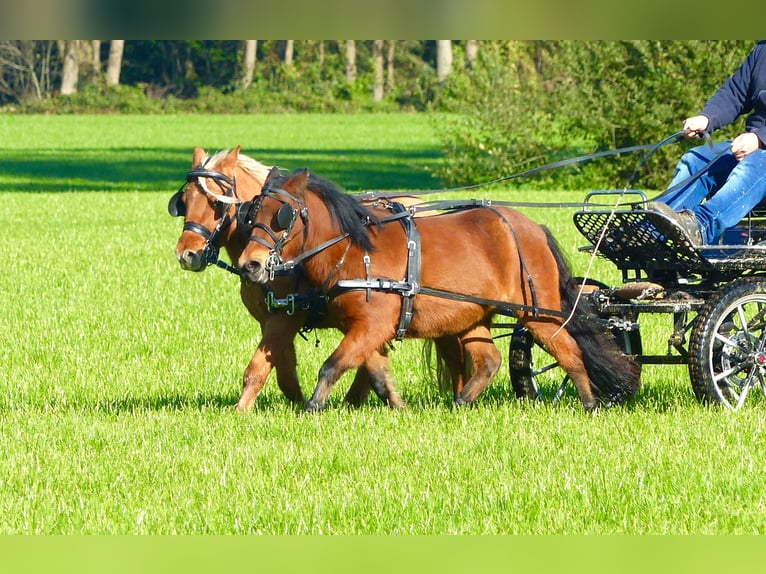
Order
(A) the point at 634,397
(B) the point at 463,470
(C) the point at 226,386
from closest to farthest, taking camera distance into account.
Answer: (B) the point at 463,470
(A) the point at 634,397
(C) the point at 226,386

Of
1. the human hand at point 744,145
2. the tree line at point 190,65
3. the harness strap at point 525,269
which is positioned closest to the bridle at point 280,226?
the harness strap at point 525,269

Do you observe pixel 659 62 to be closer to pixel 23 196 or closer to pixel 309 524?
pixel 23 196

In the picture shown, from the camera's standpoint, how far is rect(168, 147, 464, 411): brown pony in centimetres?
751

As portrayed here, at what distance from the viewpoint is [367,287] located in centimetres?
747

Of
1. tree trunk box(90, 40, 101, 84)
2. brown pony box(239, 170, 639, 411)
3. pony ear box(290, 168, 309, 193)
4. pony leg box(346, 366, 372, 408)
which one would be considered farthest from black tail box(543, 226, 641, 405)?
tree trunk box(90, 40, 101, 84)

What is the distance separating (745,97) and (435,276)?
2305 millimetres

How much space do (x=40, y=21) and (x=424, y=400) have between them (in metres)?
6.11

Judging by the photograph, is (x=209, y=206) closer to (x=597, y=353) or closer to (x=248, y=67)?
(x=597, y=353)

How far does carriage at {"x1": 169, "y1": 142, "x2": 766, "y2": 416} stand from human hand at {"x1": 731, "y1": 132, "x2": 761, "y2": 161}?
1.83 ft

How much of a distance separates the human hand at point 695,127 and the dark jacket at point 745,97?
0.09 m

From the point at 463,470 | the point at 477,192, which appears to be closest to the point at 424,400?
the point at 463,470

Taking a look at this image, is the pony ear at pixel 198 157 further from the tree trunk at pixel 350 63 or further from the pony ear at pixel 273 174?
the tree trunk at pixel 350 63

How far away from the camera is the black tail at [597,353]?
7949 mm

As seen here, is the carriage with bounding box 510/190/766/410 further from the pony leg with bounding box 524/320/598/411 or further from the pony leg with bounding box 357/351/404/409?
the pony leg with bounding box 357/351/404/409
